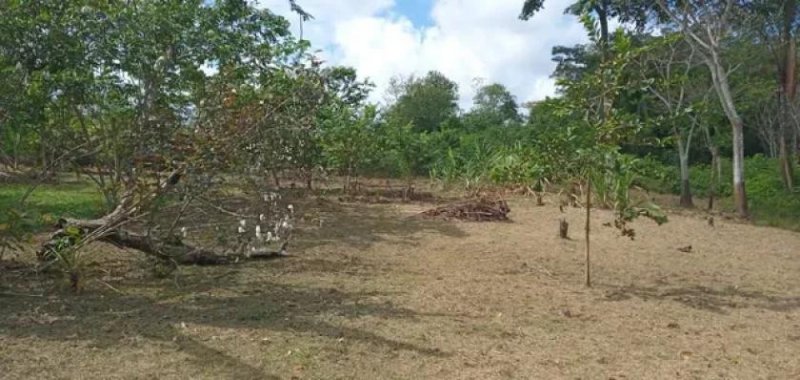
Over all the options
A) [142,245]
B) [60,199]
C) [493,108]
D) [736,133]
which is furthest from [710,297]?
[493,108]

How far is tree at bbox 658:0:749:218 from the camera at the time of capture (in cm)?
1448

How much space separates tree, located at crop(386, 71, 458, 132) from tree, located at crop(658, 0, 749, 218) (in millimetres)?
22684

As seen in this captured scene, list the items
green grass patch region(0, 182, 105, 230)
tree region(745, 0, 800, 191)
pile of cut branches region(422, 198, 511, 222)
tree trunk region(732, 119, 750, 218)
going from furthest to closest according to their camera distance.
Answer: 1. tree region(745, 0, 800, 191)
2. tree trunk region(732, 119, 750, 218)
3. pile of cut branches region(422, 198, 511, 222)
4. green grass patch region(0, 182, 105, 230)

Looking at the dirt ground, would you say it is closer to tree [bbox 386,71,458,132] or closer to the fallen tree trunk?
the fallen tree trunk

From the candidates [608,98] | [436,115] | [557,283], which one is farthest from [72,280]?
[436,115]

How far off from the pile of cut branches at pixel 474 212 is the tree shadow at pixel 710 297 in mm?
5054

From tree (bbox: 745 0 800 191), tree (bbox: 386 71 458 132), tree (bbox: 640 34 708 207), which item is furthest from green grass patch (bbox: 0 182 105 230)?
tree (bbox: 386 71 458 132)

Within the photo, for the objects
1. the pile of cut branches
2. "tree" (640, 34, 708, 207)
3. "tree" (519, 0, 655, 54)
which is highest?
"tree" (519, 0, 655, 54)

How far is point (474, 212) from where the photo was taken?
38.7 feet

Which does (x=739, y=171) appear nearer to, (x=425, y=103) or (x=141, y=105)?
(x=141, y=105)

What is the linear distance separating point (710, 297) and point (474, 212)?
571cm

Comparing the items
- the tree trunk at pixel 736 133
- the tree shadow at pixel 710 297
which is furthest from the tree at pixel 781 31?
the tree shadow at pixel 710 297

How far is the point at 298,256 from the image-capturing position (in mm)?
7562

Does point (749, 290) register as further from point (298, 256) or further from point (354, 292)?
point (298, 256)
